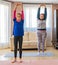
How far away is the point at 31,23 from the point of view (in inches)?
312

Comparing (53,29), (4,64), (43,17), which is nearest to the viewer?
(4,64)

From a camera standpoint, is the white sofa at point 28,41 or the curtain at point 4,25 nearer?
the white sofa at point 28,41

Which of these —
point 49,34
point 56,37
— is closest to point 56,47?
point 56,37

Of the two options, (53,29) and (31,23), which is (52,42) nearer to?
(53,29)

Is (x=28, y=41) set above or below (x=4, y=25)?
below

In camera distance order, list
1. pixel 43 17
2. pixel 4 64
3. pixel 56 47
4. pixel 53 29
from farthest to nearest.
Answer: pixel 53 29, pixel 56 47, pixel 43 17, pixel 4 64

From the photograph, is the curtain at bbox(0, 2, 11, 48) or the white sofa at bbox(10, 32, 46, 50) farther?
the curtain at bbox(0, 2, 11, 48)

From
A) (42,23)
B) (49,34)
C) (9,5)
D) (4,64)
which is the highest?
(9,5)

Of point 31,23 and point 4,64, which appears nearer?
point 4,64

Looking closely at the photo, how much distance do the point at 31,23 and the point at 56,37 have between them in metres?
1.43

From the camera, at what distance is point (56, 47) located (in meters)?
6.98

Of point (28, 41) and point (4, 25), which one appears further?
point (4, 25)

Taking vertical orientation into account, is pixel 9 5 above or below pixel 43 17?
above

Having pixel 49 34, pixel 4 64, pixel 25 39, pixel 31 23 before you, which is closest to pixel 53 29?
pixel 49 34
